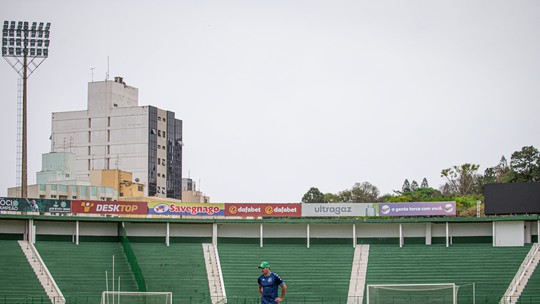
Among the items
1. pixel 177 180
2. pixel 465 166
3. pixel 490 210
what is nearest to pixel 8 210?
pixel 490 210

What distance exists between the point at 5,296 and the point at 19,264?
5.02 m

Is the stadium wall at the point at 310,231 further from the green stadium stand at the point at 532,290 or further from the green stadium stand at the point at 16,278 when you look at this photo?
the green stadium stand at the point at 532,290

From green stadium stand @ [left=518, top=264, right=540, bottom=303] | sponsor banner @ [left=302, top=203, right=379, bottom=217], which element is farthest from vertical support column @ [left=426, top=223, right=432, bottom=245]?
green stadium stand @ [left=518, top=264, right=540, bottom=303]

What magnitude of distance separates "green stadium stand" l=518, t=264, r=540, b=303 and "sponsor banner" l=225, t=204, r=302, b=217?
17849 mm

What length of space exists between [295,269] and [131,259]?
35.1ft

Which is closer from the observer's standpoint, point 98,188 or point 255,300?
point 255,300

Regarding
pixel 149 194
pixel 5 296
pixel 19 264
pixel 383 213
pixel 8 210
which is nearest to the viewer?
pixel 5 296

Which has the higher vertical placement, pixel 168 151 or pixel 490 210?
pixel 168 151

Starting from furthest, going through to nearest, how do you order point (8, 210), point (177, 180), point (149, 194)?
point (177, 180), point (149, 194), point (8, 210)

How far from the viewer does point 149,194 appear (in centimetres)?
11419

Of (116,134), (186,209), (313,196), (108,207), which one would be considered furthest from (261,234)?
(313,196)

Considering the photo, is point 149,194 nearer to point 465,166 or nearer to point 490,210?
point 465,166

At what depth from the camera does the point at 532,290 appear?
5184 centimetres

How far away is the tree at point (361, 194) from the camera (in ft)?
453
